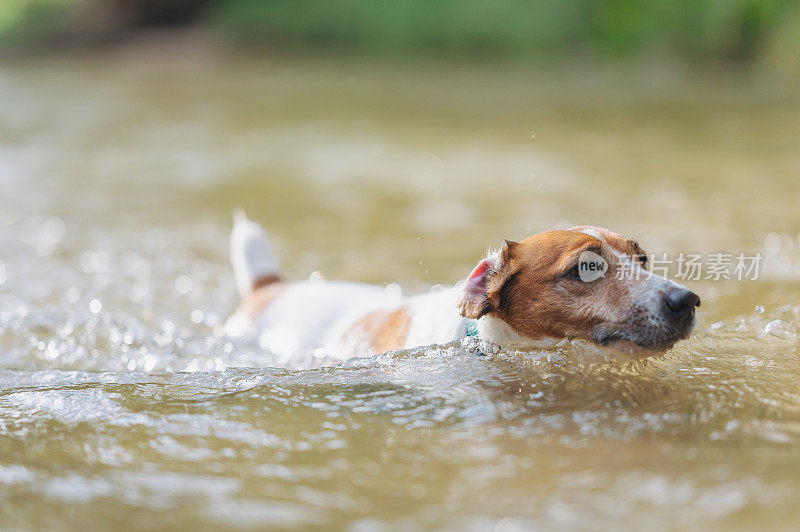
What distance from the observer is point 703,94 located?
13617mm

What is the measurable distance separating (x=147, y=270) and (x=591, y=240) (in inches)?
146

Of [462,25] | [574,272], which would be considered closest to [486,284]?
[574,272]

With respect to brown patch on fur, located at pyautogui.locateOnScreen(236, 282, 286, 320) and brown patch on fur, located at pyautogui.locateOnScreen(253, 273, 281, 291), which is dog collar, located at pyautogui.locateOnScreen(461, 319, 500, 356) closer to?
brown patch on fur, located at pyautogui.locateOnScreen(236, 282, 286, 320)

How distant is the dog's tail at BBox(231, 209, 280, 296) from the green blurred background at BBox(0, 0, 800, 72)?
38.5 feet

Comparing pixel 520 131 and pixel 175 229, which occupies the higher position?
pixel 520 131

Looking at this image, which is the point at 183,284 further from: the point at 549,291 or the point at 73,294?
the point at 549,291

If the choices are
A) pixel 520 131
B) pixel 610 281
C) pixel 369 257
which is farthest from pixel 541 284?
pixel 520 131

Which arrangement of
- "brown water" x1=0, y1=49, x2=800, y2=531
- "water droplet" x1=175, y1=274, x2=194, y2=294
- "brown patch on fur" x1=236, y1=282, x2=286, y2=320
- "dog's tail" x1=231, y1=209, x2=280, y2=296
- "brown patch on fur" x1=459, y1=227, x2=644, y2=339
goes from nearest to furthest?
"brown water" x1=0, y1=49, x2=800, y2=531
"brown patch on fur" x1=459, y1=227, x2=644, y2=339
"brown patch on fur" x1=236, y1=282, x2=286, y2=320
"dog's tail" x1=231, y1=209, x2=280, y2=296
"water droplet" x1=175, y1=274, x2=194, y2=294

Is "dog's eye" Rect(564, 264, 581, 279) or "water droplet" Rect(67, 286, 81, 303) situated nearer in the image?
"dog's eye" Rect(564, 264, 581, 279)

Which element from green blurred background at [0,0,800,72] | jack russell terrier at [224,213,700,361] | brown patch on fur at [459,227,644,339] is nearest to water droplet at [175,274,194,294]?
jack russell terrier at [224,213,700,361]

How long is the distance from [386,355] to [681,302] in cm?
134

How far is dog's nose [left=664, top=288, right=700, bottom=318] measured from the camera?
3.51 meters

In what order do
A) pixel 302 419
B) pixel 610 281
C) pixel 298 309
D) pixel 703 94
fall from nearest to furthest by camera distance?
pixel 302 419
pixel 610 281
pixel 298 309
pixel 703 94

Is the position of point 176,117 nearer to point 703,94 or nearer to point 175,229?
point 175,229
